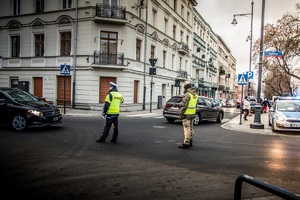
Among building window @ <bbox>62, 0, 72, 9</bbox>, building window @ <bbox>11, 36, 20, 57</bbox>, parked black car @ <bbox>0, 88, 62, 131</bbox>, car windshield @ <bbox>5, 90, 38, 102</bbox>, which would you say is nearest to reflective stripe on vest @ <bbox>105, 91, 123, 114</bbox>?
parked black car @ <bbox>0, 88, 62, 131</bbox>

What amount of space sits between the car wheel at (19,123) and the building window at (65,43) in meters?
14.5

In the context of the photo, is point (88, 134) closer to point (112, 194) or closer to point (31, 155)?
point (31, 155)

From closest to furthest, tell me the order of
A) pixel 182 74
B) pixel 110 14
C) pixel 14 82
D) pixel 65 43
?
pixel 110 14 → pixel 65 43 → pixel 14 82 → pixel 182 74

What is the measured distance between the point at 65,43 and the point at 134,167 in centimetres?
2057

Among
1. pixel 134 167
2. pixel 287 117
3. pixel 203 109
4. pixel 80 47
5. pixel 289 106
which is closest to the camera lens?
pixel 134 167

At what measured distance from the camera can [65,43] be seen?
23484 mm

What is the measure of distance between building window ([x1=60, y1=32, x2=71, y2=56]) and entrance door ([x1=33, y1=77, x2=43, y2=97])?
11.9 ft

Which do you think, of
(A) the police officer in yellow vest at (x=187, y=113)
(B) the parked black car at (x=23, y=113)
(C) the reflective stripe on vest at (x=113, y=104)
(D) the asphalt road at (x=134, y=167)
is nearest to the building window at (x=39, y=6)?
(B) the parked black car at (x=23, y=113)

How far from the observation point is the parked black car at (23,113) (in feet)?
32.0

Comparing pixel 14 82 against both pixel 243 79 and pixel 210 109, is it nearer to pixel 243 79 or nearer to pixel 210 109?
pixel 210 109

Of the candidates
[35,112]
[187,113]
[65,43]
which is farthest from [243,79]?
[65,43]

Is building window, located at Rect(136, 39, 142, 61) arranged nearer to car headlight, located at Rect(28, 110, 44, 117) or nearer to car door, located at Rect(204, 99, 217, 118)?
car door, located at Rect(204, 99, 217, 118)

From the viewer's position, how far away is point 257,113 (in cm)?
1404

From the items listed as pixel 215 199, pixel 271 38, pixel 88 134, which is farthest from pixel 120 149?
pixel 271 38
